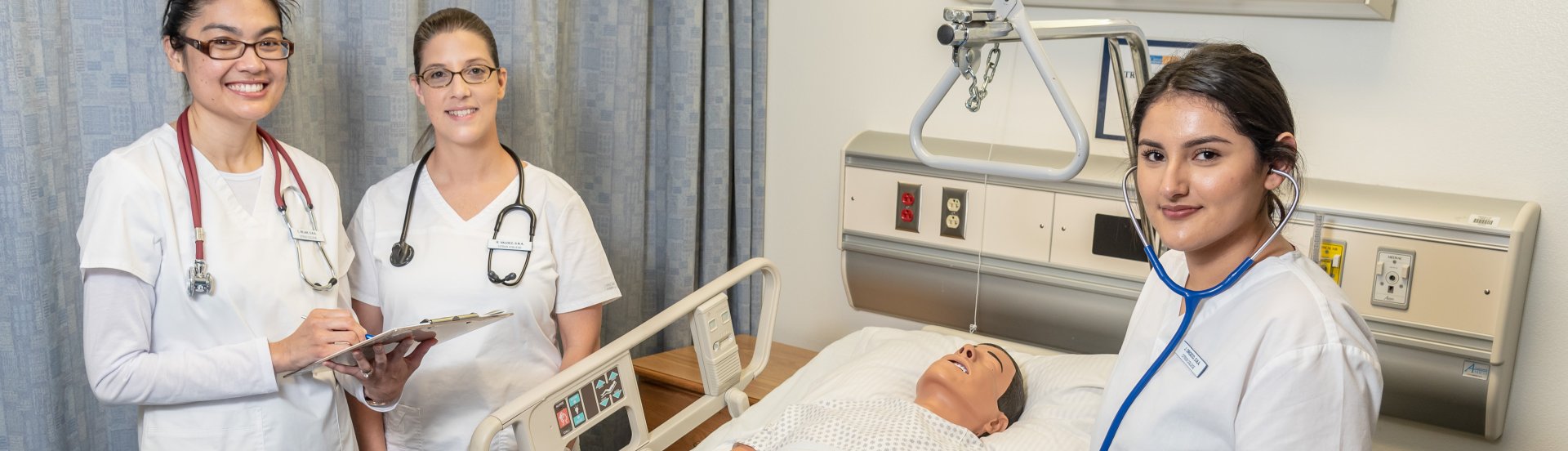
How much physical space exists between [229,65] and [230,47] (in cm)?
3

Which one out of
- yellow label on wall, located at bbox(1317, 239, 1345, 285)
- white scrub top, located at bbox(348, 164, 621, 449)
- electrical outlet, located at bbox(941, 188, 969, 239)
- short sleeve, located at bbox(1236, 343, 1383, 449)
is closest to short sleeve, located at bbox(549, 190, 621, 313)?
white scrub top, located at bbox(348, 164, 621, 449)

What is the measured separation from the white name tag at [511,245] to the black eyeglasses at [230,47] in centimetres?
45

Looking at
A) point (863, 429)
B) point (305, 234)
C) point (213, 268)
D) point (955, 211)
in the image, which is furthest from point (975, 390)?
point (213, 268)

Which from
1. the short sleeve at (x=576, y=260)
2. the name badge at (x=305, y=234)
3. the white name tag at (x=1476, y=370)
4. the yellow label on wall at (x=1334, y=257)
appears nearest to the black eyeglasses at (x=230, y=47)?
the name badge at (x=305, y=234)

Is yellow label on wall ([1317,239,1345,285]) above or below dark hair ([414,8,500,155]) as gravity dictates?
below

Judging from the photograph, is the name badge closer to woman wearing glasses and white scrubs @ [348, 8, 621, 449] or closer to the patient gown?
woman wearing glasses and white scrubs @ [348, 8, 621, 449]

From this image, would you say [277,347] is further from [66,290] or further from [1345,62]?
[1345,62]

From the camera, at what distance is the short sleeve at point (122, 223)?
1.40m

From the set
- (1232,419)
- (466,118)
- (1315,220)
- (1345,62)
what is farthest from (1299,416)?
(466,118)

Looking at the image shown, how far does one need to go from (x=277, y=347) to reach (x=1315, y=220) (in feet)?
5.95

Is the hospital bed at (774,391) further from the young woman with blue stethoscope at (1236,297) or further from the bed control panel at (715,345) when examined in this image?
the young woman with blue stethoscope at (1236,297)

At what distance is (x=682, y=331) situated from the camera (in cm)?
282

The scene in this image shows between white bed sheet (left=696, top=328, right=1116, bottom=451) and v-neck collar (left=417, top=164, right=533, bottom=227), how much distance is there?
22.7 inches

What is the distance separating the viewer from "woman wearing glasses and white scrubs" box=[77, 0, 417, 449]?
1.42 meters
